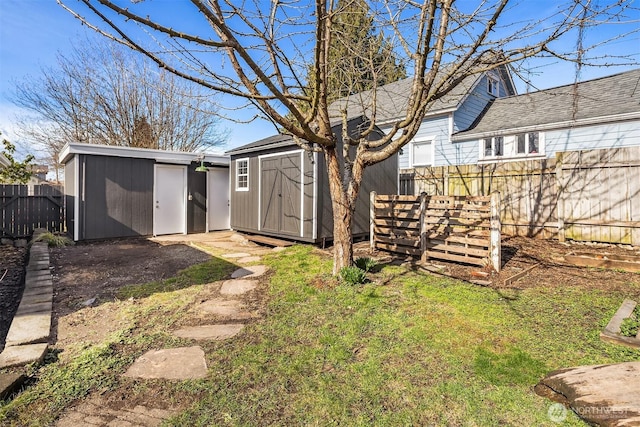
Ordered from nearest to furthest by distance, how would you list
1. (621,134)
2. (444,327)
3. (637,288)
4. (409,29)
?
(444,327), (637,288), (409,29), (621,134)

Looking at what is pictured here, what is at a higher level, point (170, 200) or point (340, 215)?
point (170, 200)

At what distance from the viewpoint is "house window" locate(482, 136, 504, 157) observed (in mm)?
11586

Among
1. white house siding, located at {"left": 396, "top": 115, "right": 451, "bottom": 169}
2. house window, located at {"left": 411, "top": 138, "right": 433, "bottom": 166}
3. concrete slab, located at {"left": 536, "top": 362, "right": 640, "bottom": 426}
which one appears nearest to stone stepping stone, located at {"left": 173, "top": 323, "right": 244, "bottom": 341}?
concrete slab, located at {"left": 536, "top": 362, "right": 640, "bottom": 426}

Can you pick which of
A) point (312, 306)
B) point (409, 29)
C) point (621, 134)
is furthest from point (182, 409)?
point (621, 134)

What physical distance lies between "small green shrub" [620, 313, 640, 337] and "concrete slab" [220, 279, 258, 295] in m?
3.90

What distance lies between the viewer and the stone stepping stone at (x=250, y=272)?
516 centimetres

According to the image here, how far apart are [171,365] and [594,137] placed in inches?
482

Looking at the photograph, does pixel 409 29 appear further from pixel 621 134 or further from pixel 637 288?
pixel 621 134

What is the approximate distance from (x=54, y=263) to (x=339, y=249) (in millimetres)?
5354

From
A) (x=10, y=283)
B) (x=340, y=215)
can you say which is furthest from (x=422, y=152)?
(x=10, y=283)

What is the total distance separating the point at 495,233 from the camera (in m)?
4.87

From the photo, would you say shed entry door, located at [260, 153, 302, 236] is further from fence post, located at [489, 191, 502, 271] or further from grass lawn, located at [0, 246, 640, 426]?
fence post, located at [489, 191, 502, 271]

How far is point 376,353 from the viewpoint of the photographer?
2680 millimetres

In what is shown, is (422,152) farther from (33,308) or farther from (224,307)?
(33,308)
